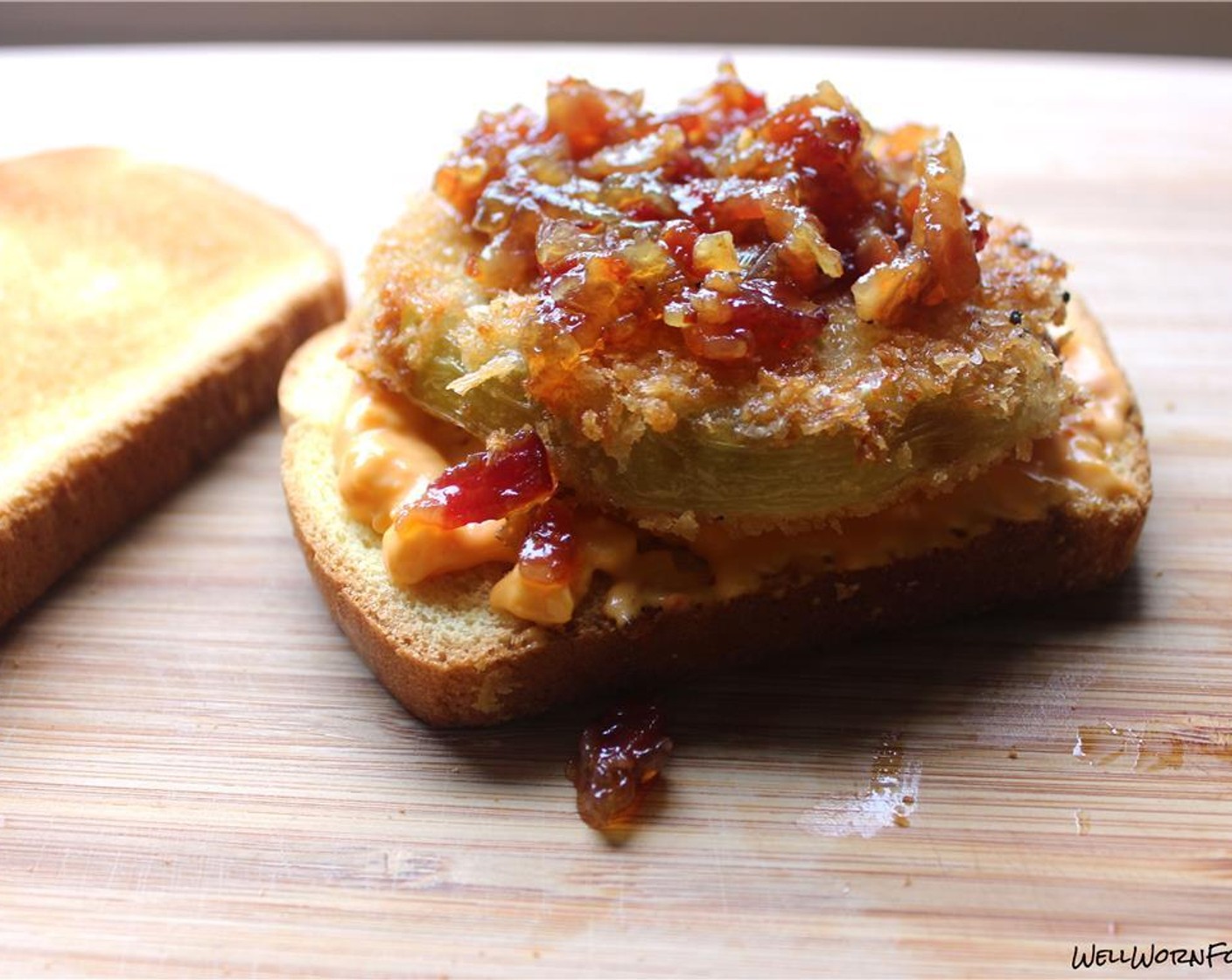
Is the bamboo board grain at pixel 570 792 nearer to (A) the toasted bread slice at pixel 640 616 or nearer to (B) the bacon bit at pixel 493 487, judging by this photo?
(A) the toasted bread slice at pixel 640 616

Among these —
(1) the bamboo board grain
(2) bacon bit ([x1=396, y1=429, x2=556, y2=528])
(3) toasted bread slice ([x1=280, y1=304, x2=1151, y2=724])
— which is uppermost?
(2) bacon bit ([x1=396, y1=429, x2=556, y2=528])

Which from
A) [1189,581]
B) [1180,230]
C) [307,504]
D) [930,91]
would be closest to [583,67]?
[930,91]

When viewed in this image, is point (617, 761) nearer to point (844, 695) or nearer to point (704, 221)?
point (844, 695)

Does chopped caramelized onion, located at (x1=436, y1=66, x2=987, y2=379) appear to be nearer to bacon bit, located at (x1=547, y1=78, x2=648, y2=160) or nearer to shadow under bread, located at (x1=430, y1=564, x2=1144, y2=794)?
bacon bit, located at (x1=547, y1=78, x2=648, y2=160)

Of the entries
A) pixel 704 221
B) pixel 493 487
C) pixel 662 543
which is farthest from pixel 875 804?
pixel 704 221

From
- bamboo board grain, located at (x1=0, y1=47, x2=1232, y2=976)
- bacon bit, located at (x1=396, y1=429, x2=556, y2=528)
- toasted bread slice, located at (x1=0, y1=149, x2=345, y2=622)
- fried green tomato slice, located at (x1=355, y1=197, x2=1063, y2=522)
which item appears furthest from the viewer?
toasted bread slice, located at (x1=0, y1=149, x2=345, y2=622)

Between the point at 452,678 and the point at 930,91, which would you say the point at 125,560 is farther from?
the point at 930,91

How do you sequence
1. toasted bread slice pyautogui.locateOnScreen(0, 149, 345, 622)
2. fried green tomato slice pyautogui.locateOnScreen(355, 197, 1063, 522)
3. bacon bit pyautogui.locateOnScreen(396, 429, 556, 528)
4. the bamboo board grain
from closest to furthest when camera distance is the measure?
the bamboo board grain < fried green tomato slice pyautogui.locateOnScreen(355, 197, 1063, 522) < bacon bit pyautogui.locateOnScreen(396, 429, 556, 528) < toasted bread slice pyautogui.locateOnScreen(0, 149, 345, 622)

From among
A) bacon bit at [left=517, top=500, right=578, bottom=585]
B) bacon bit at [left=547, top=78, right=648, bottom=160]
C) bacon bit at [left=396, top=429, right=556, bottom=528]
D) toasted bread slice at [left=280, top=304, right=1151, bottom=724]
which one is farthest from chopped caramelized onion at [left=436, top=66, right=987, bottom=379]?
toasted bread slice at [left=280, top=304, right=1151, bottom=724]
